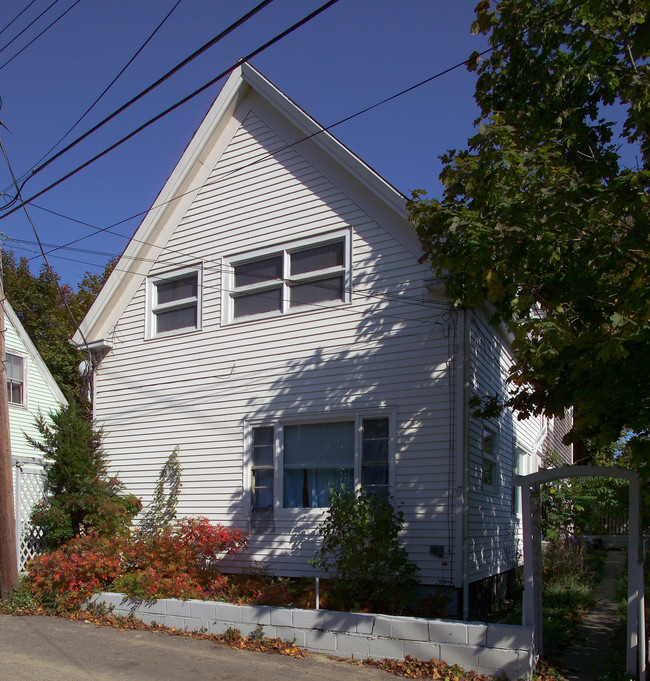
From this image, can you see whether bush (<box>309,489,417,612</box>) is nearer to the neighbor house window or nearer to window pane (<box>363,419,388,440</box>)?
window pane (<box>363,419,388,440</box>)

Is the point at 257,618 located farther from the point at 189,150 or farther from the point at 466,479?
the point at 189,150

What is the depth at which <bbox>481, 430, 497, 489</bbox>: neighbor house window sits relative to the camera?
11027 millimetres

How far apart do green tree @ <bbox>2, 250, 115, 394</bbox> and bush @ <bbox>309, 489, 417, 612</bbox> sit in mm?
22185

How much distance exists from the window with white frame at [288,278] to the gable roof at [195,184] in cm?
111

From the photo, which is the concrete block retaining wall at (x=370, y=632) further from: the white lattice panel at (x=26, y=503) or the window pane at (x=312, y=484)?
the white lattice panel at (x=26, y=503)

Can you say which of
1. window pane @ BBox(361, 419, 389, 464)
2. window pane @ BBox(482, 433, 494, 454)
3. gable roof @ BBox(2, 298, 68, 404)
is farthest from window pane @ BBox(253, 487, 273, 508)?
gable roof @ BBox(2, 298, 68, 404)

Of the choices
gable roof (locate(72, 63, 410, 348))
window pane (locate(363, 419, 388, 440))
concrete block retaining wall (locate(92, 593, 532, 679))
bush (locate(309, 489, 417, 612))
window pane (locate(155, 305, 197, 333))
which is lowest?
concrete block retaining wall (locate(92, 593, 532, 679))

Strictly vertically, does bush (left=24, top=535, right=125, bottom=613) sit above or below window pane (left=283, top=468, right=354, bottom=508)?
below

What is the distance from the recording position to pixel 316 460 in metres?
10.9

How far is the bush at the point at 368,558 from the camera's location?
29.4 ft

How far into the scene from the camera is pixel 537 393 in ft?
27.6

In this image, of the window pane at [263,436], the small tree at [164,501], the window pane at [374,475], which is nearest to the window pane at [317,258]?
the window pane at [263,436]

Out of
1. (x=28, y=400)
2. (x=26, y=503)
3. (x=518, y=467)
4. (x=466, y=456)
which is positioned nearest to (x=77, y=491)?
(x=26, y=503)

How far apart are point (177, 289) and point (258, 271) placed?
196 centimetres
